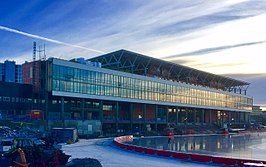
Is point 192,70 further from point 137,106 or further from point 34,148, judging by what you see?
point 34,148

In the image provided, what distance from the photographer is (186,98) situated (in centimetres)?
13188

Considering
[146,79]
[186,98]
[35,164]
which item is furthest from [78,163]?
[186,98]

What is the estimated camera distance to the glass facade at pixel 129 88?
8449 centimetres

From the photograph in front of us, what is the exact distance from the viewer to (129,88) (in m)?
105

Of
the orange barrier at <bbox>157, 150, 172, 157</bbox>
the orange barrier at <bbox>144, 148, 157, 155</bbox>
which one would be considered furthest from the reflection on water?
the orange barrier at <bbox>157, 150, 172, 157</bbox>

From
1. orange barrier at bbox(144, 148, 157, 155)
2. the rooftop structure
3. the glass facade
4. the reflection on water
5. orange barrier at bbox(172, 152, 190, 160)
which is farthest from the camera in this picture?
the rooftop structure

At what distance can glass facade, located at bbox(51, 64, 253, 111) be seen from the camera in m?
84.5

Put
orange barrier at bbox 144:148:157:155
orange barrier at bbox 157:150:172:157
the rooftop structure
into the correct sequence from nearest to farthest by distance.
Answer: orange barrier at bbox 157:150:172:157 < orange barrier at bbox 144:148:157:155 < the rooftop structure

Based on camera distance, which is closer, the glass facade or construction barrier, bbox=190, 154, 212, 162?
construction barrier, bbox=190, 154, 212, 162

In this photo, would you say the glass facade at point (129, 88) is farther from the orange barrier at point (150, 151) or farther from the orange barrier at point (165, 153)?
the orange barrier at point (165, 153)

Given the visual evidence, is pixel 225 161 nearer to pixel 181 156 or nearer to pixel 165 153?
pixel 181 156

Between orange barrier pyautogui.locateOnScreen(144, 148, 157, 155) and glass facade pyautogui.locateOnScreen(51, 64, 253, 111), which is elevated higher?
glass facade pyautogui.locateOnScreen(51, 64, 253, 111)

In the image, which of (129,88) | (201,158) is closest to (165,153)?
(201,158)

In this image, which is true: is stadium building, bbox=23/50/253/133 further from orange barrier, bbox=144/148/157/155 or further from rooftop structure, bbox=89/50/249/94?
orange barrier, bbox=144/148/157/155
